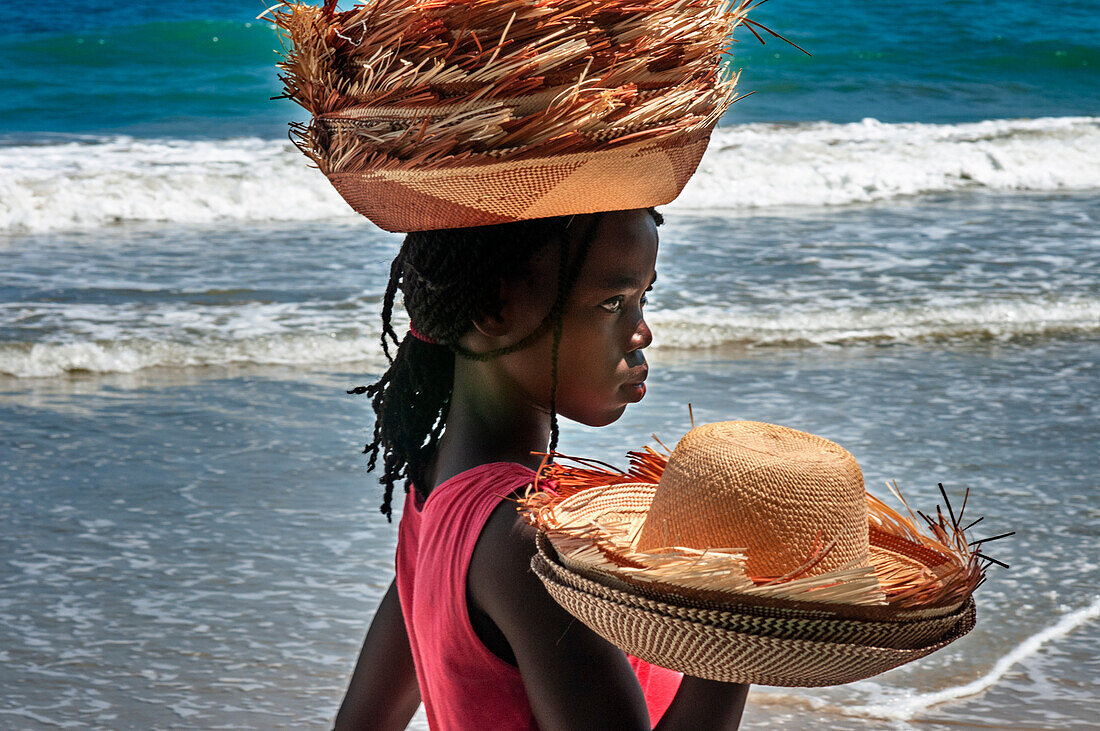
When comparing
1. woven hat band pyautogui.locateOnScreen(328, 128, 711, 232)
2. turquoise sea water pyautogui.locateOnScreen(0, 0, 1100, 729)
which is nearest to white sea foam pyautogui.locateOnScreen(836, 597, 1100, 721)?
turquoise sea water pyautogui.locateOnScreen(0, 0, 1100, 729)

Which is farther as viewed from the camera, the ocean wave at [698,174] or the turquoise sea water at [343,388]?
the ocean wave at [698,174]

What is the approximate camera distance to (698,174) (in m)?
10.9

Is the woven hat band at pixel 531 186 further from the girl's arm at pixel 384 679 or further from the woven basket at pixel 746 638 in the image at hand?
the girl's arm at pixel 384 679

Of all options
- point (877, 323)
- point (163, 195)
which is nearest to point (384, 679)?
point (877, 323)

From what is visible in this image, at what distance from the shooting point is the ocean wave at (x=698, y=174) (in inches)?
395

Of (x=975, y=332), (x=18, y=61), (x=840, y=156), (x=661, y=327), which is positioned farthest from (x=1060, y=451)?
(x=18, y=61)

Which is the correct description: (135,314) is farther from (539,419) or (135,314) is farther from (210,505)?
(539,419)

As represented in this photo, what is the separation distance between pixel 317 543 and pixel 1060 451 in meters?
2.83

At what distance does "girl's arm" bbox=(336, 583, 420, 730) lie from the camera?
6.25ft

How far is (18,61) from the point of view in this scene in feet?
70.1

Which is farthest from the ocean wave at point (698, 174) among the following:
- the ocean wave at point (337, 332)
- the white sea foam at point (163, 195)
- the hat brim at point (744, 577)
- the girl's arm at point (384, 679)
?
the hat brim at point (744, 577)

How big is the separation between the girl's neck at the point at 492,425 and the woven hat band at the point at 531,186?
0.72 ft

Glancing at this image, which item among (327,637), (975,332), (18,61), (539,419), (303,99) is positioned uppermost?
(18,61)

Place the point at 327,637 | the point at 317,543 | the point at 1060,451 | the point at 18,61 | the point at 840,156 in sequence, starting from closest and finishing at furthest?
the point at 327,637, the point at 317,543, the point at 1060,451, the point at 840,156, the point at 18,61
